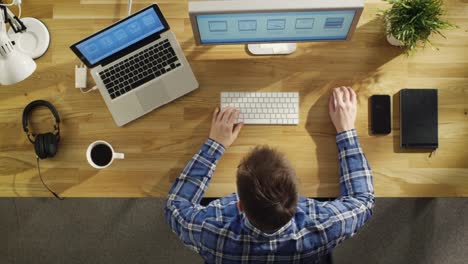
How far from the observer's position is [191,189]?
127 cm

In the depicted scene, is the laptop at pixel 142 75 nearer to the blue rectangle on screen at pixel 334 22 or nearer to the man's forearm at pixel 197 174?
the man's forearm at pixel 197 174

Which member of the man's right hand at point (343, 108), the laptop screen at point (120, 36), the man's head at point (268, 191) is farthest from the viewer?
the man's right hand at point (343, 108)

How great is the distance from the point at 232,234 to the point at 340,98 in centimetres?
56

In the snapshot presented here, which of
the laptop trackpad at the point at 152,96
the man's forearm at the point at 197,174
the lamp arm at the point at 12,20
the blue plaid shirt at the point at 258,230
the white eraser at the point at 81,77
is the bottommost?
the blue plaid shirt at the point at 258,230

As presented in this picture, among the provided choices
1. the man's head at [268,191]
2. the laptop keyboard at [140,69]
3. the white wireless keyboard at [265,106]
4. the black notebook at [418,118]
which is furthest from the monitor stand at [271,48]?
the man's head at [268,191]

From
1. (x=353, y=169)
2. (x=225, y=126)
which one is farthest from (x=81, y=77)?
(x=353, y=169)

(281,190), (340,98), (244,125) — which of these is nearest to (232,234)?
(281,190)

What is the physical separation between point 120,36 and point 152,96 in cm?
21

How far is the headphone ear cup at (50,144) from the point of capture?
130cm

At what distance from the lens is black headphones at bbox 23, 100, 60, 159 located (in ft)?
4.25

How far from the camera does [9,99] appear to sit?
1384 millimetres

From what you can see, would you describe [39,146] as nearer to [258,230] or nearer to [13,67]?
[13,67]

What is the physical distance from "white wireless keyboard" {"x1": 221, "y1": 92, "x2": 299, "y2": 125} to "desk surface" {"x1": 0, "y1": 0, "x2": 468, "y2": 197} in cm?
3

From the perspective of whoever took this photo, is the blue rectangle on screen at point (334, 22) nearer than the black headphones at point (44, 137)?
Yes
